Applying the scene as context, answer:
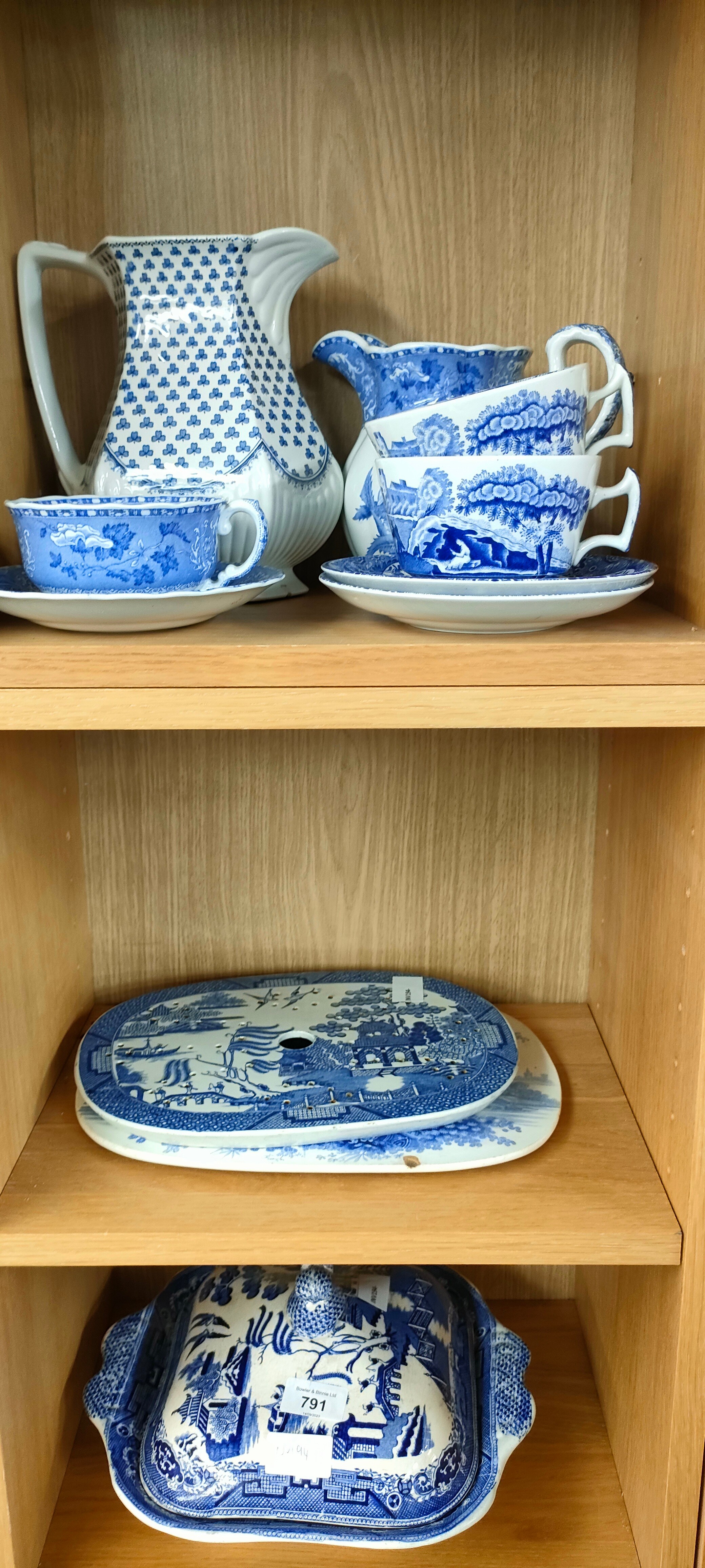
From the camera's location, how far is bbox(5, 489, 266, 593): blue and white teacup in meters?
0.57

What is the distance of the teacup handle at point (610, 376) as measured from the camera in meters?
0.63

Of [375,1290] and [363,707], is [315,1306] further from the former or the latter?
[363,707]

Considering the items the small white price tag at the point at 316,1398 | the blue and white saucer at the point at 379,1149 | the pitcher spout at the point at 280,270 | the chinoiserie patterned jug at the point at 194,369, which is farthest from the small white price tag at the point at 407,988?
the pitcher spout at the point at 280,270

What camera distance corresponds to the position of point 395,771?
0.91m

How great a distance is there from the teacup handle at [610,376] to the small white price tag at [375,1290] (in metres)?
0.62

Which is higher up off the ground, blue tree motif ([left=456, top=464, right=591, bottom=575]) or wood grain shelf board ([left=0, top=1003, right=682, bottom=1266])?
blue tree motif ([left=456, top=464, right=591, bottom=575])

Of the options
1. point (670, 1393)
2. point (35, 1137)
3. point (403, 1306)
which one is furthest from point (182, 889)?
point (670, 1393)

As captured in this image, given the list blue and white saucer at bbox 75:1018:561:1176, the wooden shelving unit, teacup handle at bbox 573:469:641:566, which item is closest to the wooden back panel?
the wooden shelving unit

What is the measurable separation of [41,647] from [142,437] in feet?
0.60

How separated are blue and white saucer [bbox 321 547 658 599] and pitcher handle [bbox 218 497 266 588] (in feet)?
0.14

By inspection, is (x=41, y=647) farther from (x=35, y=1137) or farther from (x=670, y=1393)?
(x=670, y=1393)

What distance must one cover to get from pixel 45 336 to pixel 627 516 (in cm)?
39

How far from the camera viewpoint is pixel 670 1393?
2.24 feet

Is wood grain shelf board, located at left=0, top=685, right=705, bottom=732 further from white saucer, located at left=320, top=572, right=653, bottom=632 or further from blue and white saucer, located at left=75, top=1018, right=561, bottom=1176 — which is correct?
blue and white saucer, located at left=75, top=1018, right=561, bottom=1176
